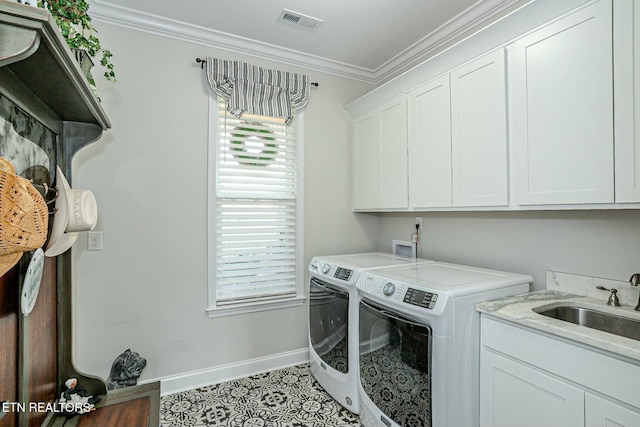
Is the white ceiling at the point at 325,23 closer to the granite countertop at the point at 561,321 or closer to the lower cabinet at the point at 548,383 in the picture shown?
the granite countertop at the point at 561,321

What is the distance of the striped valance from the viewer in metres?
2.50

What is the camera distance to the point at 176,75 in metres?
2.43

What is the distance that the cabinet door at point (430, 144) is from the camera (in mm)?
2111

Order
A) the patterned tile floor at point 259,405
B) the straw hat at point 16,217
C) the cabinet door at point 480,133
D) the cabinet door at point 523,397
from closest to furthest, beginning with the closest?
1. the straw hat at point 16,217
2. the cabinet door at point 523,397
3. the cabinet door at point 480,133
4. the patterned tile floor at point 259,405

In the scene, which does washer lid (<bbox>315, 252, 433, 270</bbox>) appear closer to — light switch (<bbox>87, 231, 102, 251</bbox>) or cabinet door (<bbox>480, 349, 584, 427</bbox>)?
cabinet door (<bbox>480, 349, 584, 427</bbox>)

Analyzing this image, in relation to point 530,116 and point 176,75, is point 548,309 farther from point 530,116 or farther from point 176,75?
point 176,75

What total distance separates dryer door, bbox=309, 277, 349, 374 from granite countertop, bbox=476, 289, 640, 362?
3.10 feet

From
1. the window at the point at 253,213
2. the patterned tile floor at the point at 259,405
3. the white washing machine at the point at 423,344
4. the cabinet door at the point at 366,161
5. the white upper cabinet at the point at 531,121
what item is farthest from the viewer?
the cabinet door at the point at 366,161

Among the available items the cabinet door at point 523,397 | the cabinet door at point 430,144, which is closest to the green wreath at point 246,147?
the cabinet door at point 430,144

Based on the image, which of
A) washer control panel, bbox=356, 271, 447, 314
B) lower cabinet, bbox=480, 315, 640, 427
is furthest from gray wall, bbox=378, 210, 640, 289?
washer control panel, bbox=356, 271, 447, 314

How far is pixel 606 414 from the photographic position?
1120 millimetres

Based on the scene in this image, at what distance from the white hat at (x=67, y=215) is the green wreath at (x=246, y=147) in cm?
150

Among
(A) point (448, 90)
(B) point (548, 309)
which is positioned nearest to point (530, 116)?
(A) point (448, 90)

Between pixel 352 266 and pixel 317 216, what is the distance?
2.82ft
